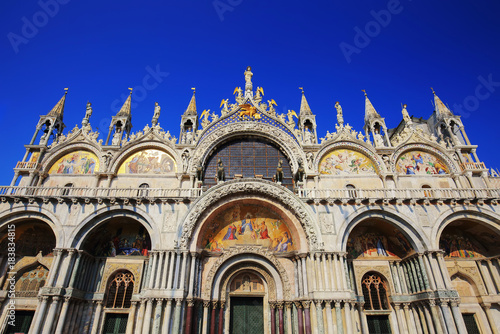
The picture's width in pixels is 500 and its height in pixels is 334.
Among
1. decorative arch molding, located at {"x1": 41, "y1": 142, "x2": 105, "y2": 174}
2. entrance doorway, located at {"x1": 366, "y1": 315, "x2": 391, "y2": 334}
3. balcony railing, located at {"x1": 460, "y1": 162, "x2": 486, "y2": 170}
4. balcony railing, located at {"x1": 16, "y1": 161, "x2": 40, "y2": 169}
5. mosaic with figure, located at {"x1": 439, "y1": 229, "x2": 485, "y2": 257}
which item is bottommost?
entrance doorway, located at {"x1": 366, "y1": 315, "x2": 391, "y2": 334}

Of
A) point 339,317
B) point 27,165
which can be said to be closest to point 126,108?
point 27,165

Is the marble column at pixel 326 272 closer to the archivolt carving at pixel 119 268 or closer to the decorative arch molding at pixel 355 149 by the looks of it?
the decorative arch molding at pixel 355 149

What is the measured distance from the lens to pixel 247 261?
14688 mm

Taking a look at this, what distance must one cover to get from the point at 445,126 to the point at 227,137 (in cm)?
1513

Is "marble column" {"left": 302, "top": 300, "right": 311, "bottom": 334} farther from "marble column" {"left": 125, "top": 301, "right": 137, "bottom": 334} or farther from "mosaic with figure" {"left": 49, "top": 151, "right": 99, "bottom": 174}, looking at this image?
"mosaic with figure" {"left": 49, "top": 151, "right": 99, "bottom": 174}

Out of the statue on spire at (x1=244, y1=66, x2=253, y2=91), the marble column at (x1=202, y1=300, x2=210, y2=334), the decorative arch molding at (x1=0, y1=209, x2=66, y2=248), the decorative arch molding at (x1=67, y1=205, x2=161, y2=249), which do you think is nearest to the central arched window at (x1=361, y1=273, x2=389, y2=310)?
the marble column at (x1=202, y1=300, x2=210, y2=334)

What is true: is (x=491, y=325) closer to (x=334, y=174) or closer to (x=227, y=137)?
(x=334, y=174)

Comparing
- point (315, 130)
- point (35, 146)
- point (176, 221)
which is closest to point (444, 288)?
A: point (315, 130)

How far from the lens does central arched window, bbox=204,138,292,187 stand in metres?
18.0

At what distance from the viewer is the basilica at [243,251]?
42.3ft

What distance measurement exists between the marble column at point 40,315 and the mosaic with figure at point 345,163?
15487 mm

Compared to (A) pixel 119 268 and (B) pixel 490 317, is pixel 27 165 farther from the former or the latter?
(B) pixel 490 317

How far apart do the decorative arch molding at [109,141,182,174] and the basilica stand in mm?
175

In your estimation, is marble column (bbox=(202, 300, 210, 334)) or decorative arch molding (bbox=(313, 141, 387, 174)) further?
decorative arch molding (bbox=(313, 141, 387, 174))
